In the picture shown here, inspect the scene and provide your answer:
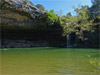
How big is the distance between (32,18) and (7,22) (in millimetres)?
3276

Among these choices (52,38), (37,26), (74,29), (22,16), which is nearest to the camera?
(22,16)

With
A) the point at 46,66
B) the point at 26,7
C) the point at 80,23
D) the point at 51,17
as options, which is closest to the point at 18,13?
the point at 26,7

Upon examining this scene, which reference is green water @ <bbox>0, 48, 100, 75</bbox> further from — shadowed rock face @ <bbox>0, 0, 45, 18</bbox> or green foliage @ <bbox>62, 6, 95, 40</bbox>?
green foliage @ <bbox>62, 6, 95, 40</bbox>

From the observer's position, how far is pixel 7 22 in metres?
17.0

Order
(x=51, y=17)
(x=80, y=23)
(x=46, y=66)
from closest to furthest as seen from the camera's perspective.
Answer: (x=46, y=66), (x=80, y=23), (x=51, y=17)

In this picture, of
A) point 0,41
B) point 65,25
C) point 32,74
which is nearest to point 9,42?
point 0,41

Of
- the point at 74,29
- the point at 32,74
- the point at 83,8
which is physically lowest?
the point at 32,74

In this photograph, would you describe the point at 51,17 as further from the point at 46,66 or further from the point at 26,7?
the point at 46,66

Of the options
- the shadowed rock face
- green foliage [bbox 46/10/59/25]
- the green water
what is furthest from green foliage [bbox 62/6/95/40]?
the green water

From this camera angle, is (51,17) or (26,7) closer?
(26,7)

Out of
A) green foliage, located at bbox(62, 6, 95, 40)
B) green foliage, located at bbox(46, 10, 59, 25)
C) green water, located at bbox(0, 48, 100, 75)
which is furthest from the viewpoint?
green foliage, located at bbox(46, 10, 59, 25)

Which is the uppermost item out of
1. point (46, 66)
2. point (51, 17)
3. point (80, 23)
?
point (51, 17)

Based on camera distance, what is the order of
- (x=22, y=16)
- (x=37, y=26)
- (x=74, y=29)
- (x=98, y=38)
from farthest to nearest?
(x=98, y=38), (x=37, y=26), (x=74, y=29), (x=22, y=16)

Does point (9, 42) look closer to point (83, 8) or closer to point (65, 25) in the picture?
point (65, 25)
